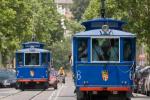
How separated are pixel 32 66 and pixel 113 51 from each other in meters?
22.9

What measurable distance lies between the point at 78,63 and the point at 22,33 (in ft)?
133

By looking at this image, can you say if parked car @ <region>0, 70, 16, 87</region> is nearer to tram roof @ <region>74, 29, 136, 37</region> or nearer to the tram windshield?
tram roof @ <region>74, 29, 136, 37</region>

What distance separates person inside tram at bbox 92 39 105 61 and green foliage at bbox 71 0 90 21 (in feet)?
415

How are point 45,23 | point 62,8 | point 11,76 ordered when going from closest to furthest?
point 11,76 → point 45,23 → point 62,8

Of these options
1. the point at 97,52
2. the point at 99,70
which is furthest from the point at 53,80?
the point at 99,70

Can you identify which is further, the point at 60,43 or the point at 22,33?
the point at 60,43

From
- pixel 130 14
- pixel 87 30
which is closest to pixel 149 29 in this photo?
pixel 130 14

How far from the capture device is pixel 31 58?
49.1 m

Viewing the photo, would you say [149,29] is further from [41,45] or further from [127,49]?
[127,49]

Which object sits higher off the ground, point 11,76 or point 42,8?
point 42,8

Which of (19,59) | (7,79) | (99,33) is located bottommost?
(7,79)

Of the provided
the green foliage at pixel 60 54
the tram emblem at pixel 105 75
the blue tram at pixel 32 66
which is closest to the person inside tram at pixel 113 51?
the tram emblem at pixel 105 75

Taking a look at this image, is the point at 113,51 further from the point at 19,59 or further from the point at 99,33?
the point at 19,59

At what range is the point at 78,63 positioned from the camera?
87.0 feet
